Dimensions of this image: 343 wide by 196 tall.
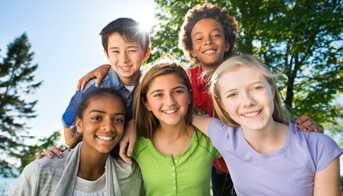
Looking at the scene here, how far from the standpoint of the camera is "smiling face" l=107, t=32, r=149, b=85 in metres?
4.41

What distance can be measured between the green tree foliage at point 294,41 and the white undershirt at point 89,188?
9568mm

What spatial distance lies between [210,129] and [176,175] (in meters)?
0.54

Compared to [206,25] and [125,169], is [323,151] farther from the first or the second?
[206,25]

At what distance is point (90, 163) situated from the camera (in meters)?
3.76

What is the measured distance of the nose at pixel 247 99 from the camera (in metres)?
3.22

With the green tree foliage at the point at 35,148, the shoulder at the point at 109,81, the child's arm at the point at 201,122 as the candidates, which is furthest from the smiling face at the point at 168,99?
the green tree foliage at the point at 35,148

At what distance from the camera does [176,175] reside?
3.73m

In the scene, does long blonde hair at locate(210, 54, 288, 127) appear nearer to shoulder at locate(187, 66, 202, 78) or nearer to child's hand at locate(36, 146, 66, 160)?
shoulder at locate(187, 66, 202, 78)

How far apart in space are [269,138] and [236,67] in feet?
2.21

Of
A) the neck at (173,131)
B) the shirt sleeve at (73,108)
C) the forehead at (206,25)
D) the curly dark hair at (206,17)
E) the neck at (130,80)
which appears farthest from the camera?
the curly dark hair at (206,17)

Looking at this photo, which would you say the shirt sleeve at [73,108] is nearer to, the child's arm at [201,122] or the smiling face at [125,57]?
the smiling face at [125,57]

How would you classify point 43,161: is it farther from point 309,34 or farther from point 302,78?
point 302,78

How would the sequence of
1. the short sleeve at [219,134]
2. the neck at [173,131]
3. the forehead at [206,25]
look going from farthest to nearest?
the forehead at [206,25] → the neck at [173,131] → the short sleeve at [219,134]

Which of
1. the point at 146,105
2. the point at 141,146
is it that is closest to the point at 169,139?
the point at 141,146
